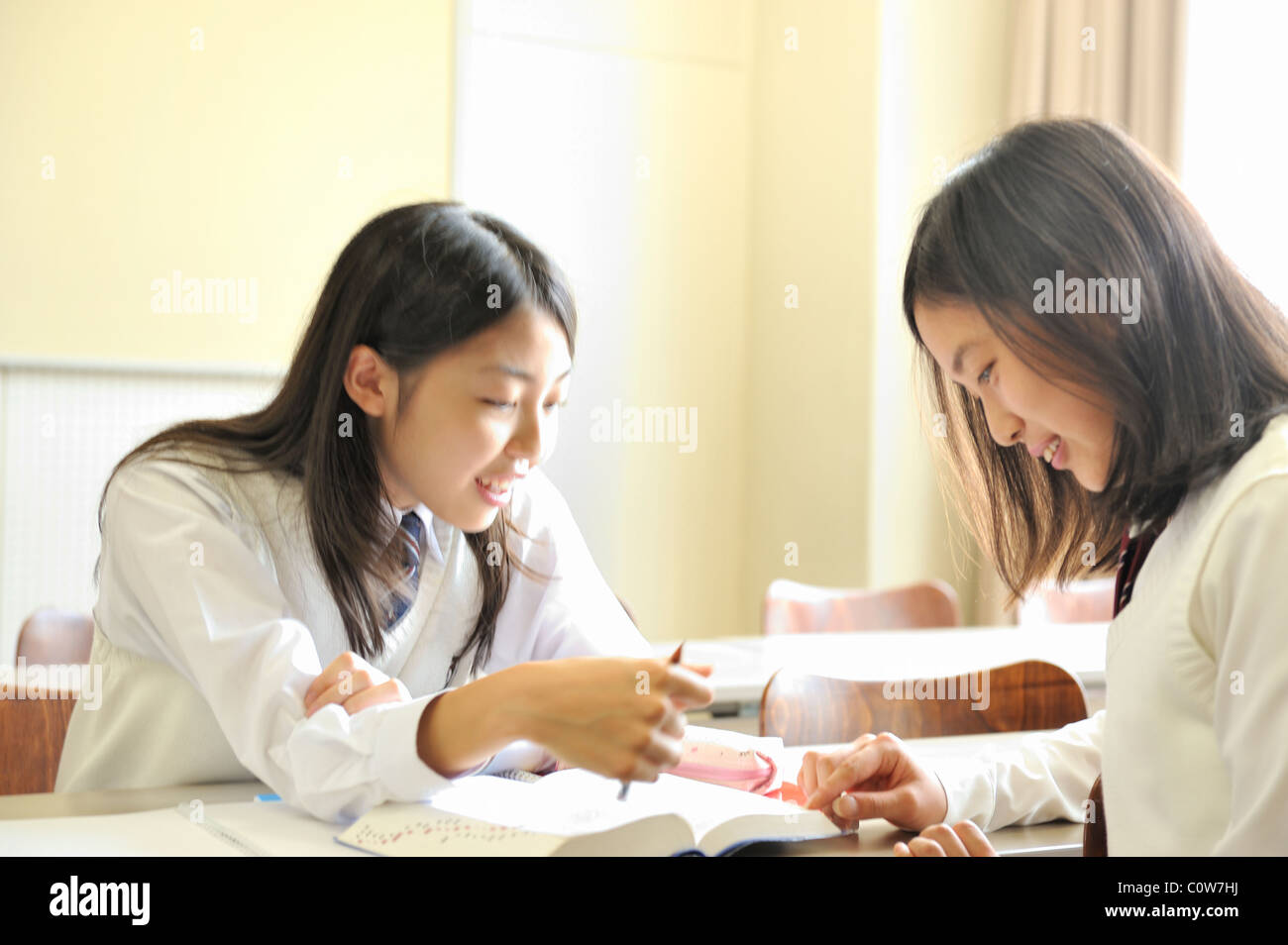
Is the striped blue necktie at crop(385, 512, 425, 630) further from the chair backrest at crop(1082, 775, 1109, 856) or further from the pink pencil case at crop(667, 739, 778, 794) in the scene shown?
the chair backrest at crop(1082, 775, 1109, 856)

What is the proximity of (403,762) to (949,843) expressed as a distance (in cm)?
45

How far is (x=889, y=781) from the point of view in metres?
1.17

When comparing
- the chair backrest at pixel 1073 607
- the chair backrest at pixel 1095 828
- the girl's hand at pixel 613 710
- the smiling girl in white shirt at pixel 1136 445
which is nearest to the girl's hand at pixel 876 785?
the smiling girl in white shirt at pixel 1136 445

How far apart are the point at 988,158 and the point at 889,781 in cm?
58

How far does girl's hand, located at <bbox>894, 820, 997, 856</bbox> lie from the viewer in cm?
98

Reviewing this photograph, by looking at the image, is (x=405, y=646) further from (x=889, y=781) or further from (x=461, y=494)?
(x=889, y=781)

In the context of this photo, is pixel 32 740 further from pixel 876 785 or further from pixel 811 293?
pixel 811 293

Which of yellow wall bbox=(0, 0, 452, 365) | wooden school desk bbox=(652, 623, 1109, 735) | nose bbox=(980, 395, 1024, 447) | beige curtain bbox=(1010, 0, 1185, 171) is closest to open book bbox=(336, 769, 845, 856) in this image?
nose bbox=(980, 395, 1024, 447)

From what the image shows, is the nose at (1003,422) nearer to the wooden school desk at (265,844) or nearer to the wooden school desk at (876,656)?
the wooden school desk at (265,844)

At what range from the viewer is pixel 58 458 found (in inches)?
136

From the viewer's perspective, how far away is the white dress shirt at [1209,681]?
85 centimetres

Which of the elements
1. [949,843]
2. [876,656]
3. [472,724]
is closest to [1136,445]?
[949,843]

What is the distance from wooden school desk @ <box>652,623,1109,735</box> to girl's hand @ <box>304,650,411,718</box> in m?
0.95
